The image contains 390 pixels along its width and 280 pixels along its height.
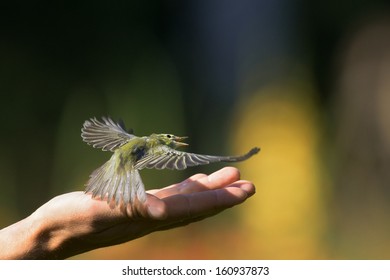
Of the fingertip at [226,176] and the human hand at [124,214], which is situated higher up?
the fingertip at [226,176]

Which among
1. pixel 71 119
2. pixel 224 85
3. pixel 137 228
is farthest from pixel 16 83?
pixel 137 228

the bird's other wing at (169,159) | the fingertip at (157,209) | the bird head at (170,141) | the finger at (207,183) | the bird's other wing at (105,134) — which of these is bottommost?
the fingertip at (157,209)

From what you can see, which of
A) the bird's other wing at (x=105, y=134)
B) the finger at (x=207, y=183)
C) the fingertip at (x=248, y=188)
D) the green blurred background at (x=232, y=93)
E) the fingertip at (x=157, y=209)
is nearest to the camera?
the fingertip at (x=157, y=209)

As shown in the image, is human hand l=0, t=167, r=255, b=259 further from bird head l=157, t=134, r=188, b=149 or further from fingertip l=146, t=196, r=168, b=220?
bird head l=157, t=134, r=188, b=149

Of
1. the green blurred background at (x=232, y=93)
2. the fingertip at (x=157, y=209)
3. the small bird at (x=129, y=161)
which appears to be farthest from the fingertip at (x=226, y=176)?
the green blurred background at (x=232, y=93)

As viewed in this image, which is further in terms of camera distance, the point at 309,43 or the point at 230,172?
the point at 309,43

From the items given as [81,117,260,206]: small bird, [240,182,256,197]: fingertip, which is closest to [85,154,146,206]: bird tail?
[81,117,260,206]: small bird

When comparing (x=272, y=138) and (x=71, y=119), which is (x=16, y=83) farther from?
(x=272, y=138)

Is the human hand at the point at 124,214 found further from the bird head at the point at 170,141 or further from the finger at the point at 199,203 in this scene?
the bird head at the point at 170,141
